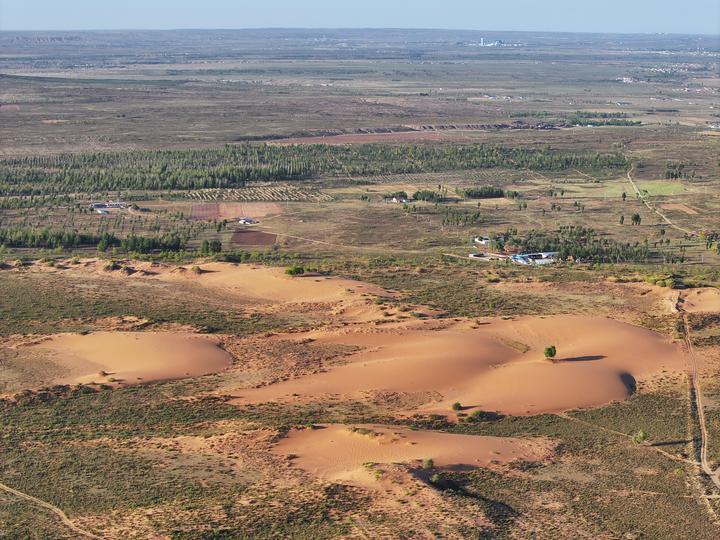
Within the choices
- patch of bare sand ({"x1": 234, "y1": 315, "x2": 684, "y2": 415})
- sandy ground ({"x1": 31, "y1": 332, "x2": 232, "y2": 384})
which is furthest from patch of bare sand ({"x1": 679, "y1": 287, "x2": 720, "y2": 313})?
sandy ground ({"x1": 31, "y1": 332, "x2": 232, "y2": 384})

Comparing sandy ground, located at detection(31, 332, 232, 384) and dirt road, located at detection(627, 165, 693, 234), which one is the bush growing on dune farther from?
dirt road, located at detection(627, 165, 693, 234)

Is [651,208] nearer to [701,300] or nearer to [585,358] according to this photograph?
[701,300]

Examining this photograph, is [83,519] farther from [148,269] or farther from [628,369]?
[148,269]

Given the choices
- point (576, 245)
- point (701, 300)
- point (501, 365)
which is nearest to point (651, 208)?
point (576, 245)

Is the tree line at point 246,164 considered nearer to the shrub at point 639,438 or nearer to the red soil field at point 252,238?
the red soil field at point 252,238

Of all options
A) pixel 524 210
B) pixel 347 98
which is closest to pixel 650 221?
pixel 524 210
